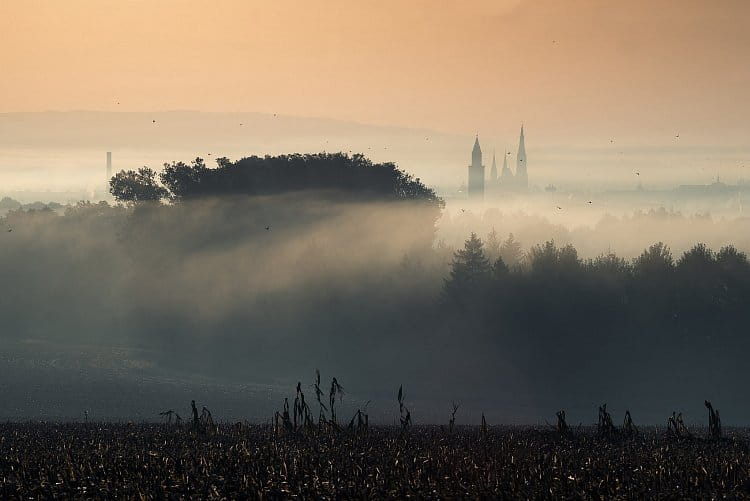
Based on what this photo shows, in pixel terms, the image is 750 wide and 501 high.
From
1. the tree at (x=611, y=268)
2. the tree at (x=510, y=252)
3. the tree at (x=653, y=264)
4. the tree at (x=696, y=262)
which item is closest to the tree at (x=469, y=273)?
the tree at (x=611, y=268)

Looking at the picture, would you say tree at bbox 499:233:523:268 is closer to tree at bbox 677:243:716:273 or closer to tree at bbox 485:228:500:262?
tree at bbox 485:228:500:262

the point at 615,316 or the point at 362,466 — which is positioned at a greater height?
the point at 615,316

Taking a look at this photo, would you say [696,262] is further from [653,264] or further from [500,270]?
[500,270]

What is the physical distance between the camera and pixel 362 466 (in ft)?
67.4

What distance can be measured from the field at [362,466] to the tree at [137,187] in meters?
113

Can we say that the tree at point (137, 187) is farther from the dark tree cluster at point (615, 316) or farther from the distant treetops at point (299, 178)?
the dark tree cluster at point (615, 316)

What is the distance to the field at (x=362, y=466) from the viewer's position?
17.3 m

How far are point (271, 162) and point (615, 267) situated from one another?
45.0m

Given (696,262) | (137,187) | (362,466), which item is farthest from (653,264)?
(362,466)

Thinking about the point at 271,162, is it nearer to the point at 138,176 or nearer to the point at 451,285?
the point at 138,176

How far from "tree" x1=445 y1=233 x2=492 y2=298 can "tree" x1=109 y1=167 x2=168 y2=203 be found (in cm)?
4176

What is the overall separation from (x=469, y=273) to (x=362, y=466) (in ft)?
326

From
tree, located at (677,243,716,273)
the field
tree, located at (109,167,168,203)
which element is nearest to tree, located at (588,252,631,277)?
tree, located at (677,243,716,273)

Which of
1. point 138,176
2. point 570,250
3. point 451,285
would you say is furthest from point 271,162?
point 570,250
